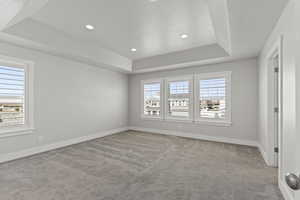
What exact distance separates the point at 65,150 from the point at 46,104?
51.2 inches

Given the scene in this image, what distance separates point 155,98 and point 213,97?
2227 millimetres

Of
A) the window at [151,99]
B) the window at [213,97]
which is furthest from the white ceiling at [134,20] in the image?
the window at [151,99]

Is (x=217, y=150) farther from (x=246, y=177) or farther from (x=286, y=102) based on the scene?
(x=286, y=102)

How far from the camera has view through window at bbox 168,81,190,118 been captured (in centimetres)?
506

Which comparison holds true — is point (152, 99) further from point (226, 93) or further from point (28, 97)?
point (28, 97)

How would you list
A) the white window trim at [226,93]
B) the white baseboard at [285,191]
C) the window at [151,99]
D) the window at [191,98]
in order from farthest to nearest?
the window at [151,99] < the window at [191,98] < the white window trim at [226,93] < the white baseboard at [285,191]

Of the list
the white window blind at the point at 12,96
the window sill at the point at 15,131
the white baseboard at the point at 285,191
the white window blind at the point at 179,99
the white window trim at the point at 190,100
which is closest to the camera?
the white baseboard at the point at 285,191

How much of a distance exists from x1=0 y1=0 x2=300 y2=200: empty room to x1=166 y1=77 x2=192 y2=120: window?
4 cm

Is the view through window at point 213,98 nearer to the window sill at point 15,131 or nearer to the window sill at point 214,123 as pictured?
the window sill at point 214,123

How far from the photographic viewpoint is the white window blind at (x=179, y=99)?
505cm

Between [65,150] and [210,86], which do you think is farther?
[210,86]

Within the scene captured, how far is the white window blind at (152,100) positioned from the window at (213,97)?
159 cm

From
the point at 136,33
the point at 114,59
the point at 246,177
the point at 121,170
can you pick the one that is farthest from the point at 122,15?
the point at 246,177

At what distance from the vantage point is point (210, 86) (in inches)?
181
